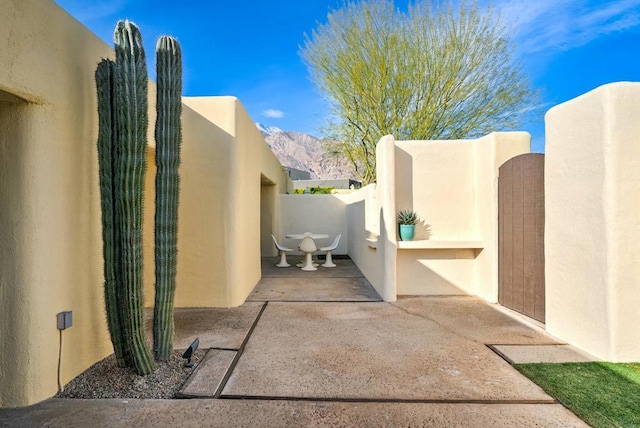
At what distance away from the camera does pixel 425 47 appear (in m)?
12.1

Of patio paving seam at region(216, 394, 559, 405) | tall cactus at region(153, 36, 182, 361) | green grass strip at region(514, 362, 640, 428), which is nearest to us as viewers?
green grass strip at region(514, 362, 640, 428)

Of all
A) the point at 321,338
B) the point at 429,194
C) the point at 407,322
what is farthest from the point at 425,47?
the point at 321,338

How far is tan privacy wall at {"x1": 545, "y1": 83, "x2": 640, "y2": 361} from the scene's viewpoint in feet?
11.3

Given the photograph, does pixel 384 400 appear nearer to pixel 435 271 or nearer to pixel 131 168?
pixel 131 168

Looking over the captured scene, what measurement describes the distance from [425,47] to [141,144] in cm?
1210

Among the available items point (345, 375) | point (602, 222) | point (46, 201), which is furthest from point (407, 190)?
point (46, 201)

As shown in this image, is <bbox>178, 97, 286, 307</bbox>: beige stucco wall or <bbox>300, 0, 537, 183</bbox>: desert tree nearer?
<bbox>178, 97, 286, 307</bbox>: beige stucco wall

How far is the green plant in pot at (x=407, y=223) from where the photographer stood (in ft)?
20.1

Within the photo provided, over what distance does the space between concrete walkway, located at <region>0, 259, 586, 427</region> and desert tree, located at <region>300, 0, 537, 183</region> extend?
9.46 metres

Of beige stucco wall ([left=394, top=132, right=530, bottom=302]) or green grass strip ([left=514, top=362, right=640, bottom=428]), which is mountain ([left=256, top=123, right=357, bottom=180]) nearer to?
beige stucco wall ([left=394, top=132, right=530, bottom=302])

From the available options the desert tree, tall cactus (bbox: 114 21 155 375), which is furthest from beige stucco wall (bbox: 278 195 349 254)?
tall cactus (bbox: 114 21 155 375)

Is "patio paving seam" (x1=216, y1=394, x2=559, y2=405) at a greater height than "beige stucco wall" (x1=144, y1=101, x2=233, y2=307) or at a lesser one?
lesser

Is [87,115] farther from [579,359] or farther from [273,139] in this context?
[273,139]

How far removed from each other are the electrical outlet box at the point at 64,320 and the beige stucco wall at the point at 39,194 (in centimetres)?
5
